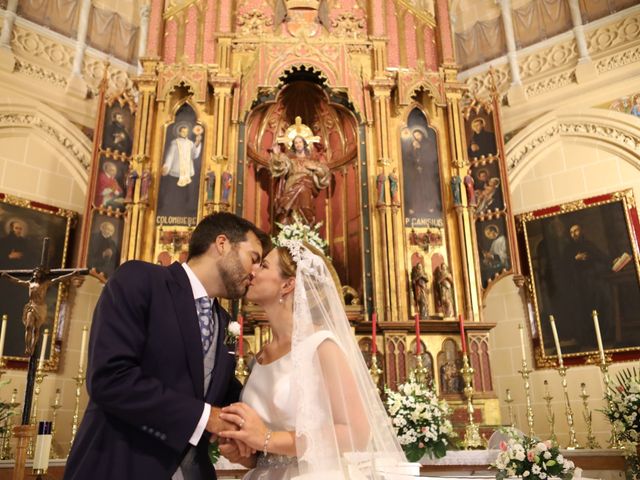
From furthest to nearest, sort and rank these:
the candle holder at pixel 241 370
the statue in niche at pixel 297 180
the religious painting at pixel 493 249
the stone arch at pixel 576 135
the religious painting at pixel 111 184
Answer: the stone arch at pixel 576 135, the statue in niche at pixel 297 180, the religious painting at pixel 111 184, the religious painting at pixel 493 249, the candle holder at pixel 241 370

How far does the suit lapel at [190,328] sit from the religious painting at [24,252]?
629 centimetres

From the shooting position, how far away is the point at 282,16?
9148 mm

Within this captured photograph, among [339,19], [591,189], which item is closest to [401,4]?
[339,19]

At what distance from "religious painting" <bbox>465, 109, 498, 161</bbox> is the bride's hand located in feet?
21.9

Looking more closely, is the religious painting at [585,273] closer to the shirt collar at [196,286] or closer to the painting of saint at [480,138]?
the painting of saint at [480,138]

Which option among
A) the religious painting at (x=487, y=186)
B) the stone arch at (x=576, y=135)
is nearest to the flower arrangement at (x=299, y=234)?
the religious painting at (x=487, y=186)

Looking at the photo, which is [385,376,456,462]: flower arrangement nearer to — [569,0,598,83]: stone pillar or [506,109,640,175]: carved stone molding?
[506,109,640,175]: carved stone molding

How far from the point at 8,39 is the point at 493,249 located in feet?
26.8

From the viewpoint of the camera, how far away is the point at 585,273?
8.34 meters

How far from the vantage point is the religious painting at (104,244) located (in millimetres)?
7348

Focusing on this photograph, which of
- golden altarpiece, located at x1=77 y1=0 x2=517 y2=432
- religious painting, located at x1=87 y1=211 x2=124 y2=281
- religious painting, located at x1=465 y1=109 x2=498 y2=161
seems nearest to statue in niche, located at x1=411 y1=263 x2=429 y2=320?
golden altarpiece, located at x1=77 y1=0 x2=517 y2=432

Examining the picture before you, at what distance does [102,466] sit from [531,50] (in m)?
10.3

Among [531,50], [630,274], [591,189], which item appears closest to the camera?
[630,274]

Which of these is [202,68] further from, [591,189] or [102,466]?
[102,466]
